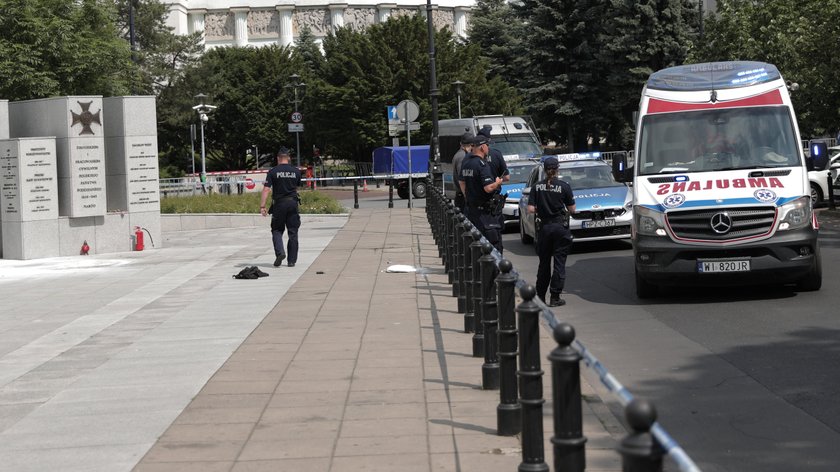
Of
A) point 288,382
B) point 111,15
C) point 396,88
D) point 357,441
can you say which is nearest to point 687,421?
point 357,441

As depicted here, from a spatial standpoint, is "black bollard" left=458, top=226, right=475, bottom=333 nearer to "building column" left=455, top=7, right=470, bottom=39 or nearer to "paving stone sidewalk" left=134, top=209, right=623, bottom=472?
"paving stone sidewalk" left=134, top=209, right=623, bottom=472

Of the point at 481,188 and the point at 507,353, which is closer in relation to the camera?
the point at 507,353

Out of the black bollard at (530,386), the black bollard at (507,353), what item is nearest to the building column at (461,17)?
the black bollard at (507,353)

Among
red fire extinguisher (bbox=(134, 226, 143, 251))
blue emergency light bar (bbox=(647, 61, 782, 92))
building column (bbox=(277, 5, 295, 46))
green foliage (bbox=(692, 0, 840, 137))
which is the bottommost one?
red fire extinguisher (bbox=(134, 226, 143, 251))

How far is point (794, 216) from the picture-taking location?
1325cm

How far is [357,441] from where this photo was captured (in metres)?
6.91

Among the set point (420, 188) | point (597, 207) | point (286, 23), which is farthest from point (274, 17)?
point (597, 207)

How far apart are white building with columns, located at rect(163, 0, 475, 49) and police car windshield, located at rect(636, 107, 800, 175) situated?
112 m

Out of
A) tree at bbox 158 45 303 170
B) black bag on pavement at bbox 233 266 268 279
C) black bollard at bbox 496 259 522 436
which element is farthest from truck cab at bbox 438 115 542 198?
tree at bbox 158 45 303 170

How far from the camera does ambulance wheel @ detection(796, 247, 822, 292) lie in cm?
1342

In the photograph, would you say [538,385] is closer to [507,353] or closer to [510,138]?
[507,353]

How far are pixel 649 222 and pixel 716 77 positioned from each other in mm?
2481

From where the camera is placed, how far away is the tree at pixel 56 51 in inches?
1656

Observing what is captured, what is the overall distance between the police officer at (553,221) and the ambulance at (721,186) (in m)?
0.83
